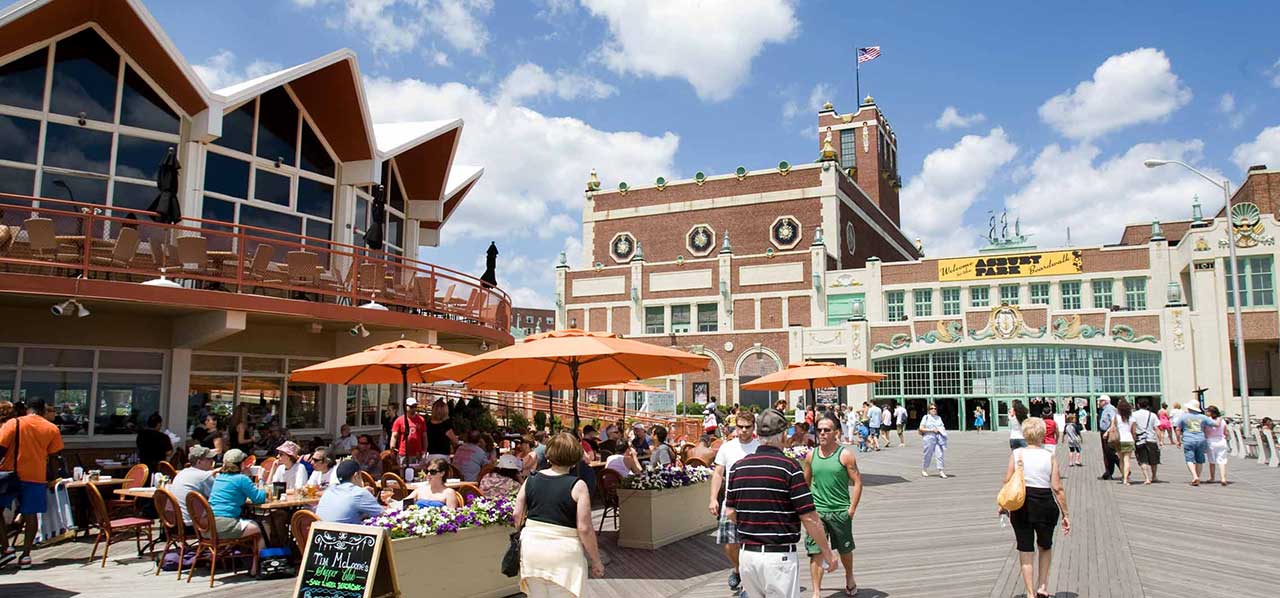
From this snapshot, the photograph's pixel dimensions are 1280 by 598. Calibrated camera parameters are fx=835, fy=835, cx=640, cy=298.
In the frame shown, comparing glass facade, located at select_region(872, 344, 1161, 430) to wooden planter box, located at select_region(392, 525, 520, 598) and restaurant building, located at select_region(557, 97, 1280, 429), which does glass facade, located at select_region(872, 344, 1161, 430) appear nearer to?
restaurant building, located at select_region(557, 97, 1280, 429)

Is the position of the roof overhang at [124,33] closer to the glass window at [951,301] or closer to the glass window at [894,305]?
the glass window at [894,305]

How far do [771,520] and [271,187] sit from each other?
14664 millimetres

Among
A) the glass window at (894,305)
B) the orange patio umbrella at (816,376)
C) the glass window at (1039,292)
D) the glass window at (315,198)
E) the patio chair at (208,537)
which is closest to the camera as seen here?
the patio chair at (208,537)

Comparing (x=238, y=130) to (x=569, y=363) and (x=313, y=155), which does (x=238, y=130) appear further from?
(x=569, y=363)

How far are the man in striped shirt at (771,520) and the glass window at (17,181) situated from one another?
13975 millimetres

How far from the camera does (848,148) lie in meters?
62.9

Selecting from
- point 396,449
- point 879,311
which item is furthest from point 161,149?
point 879,311

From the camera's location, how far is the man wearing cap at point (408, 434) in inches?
481

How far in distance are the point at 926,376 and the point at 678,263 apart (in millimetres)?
15863

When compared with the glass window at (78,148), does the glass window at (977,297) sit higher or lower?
higher

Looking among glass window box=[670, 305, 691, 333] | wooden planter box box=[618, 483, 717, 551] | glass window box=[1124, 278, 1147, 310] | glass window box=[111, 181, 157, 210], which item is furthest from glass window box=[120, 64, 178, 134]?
glass window box=[1124, 278, 1147, 310]

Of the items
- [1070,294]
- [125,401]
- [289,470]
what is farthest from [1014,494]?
[1070,294]

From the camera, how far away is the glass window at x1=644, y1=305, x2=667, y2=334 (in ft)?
160

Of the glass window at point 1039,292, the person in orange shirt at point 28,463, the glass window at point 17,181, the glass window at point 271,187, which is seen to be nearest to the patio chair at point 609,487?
the person in orange shirt at point 28,463
